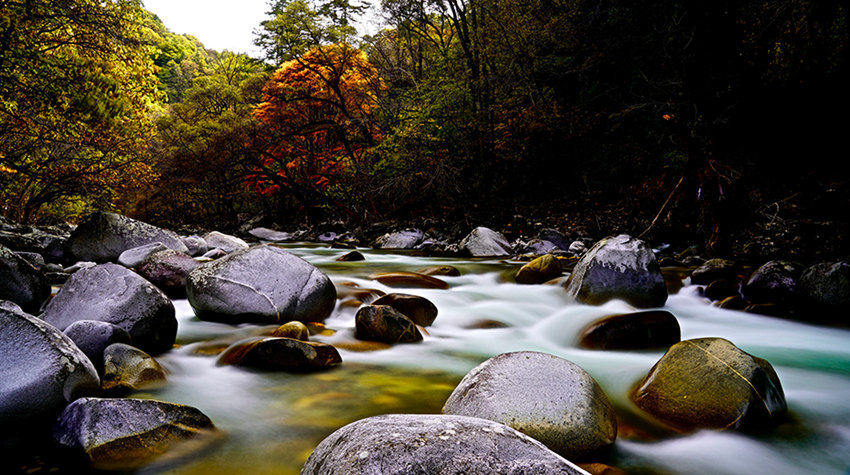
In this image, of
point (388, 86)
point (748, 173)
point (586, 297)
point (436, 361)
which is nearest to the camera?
point (436, 361)

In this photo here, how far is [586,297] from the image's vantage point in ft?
16.8

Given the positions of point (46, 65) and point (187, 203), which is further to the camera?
point (187, 203)

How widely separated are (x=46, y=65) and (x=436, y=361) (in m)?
8.48

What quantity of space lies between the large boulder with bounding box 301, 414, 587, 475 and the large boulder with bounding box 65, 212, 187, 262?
7.43 meters

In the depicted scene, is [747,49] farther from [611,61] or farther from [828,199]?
[611,61]

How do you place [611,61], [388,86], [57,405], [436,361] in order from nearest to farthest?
[57,405], [436,361], [611,61], [388,86]

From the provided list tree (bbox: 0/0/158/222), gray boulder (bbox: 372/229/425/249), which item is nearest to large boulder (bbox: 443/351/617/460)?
tree (bbox: 0/0/158/222)

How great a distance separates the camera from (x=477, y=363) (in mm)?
3703

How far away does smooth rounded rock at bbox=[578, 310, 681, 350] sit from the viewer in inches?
145

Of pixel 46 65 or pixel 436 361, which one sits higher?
pixel 46 65

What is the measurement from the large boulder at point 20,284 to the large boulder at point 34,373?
2290 mm

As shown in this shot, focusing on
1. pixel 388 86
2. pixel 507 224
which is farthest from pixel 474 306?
pixel 388 86

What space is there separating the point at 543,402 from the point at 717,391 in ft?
3.48

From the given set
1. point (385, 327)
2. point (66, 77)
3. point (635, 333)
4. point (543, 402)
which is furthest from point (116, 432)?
point (66, 77)
